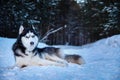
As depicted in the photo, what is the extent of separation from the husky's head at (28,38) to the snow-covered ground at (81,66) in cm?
6

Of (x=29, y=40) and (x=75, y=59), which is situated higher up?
(x=29, y=40)

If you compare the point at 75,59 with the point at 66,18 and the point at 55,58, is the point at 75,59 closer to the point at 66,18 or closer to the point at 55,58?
the point at 55,58

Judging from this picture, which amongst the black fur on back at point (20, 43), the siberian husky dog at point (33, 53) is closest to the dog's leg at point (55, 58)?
the siberian husky dog at point (33, 53)

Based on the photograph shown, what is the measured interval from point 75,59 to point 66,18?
Answer: 0.25 meters

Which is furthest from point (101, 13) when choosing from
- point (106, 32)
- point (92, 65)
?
point (92, 65)

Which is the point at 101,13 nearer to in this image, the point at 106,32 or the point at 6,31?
the point at 106,32

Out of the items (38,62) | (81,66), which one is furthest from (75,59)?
(38,62)

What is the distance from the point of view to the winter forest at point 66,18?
2.16 metres

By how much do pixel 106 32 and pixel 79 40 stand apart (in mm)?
172

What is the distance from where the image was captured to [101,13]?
7.18ft

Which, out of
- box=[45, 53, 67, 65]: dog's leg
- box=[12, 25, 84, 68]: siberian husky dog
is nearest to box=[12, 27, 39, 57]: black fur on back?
box=[12, 25, 84, 68]: siberian husky dog

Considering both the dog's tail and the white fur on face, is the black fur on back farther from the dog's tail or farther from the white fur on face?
the dog's tail

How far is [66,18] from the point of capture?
218cm

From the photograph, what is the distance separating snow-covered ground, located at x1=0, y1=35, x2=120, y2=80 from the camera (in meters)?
2.08
